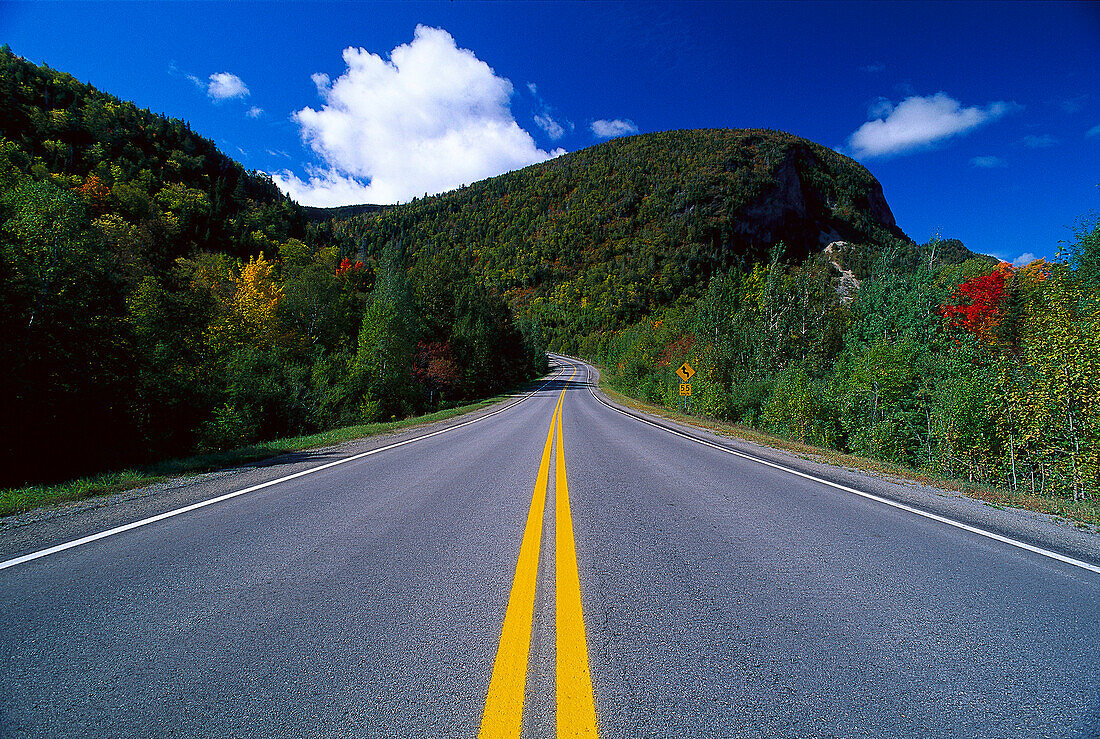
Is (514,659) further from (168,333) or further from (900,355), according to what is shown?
(168,333)

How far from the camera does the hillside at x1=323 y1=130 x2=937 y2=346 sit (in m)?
119

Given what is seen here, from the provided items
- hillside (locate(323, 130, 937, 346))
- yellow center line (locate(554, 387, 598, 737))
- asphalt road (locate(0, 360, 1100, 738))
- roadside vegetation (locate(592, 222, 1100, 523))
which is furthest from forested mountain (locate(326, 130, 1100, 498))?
yellow center line (locate(554, 387, 598, 737))

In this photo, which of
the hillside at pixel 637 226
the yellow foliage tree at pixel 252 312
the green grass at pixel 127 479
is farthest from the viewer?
the hillside at pixel 637 226

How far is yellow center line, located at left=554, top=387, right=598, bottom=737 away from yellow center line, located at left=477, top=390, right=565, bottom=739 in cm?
19

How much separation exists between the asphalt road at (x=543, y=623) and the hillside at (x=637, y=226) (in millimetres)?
100643

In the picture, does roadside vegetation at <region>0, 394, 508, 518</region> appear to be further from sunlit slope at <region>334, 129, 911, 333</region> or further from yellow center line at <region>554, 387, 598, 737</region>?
sunlit slope at <region>334, 129, 911, 333</region>

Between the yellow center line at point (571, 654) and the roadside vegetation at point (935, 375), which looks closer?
the yellow center line at point (571, 654)

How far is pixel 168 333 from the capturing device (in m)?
13.4

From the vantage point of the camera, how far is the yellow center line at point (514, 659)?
1.79 meters

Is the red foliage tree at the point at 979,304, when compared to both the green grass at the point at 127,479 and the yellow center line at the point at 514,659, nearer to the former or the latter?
the yellow center line at the point at 514,659

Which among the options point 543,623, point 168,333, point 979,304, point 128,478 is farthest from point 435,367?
point 979,304

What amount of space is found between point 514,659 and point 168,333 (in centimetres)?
1693

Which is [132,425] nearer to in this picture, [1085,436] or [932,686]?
[932,686]

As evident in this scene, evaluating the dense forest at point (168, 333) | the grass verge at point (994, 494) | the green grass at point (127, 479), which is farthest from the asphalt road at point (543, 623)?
the dense forest at point (168, 333)
